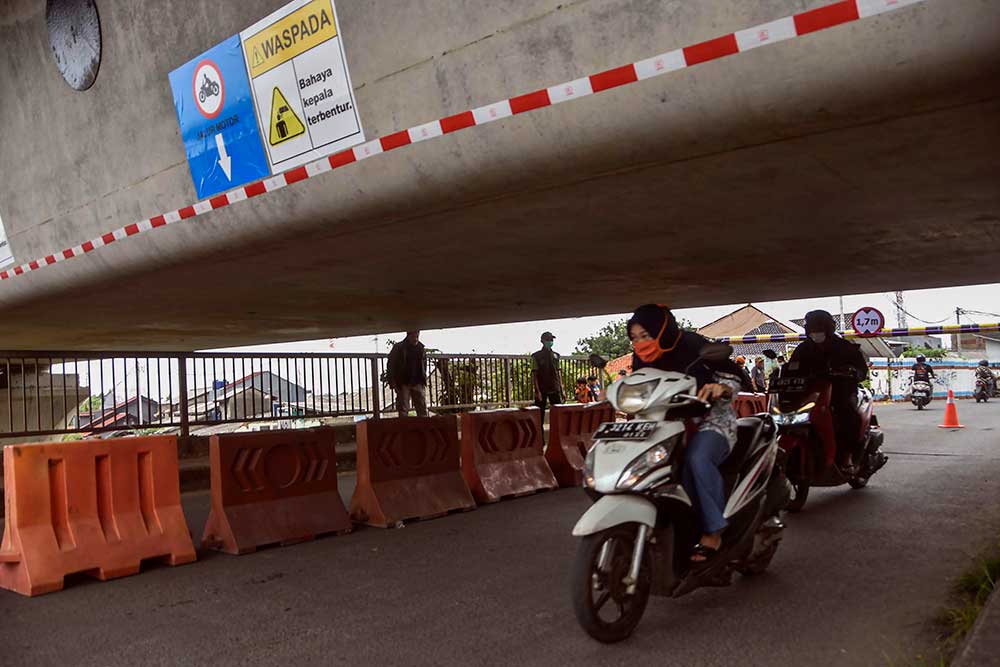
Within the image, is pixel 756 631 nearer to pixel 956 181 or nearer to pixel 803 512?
pixel 956 181

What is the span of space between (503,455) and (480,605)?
444cm

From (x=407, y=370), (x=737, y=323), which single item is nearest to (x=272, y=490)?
(x=407, y=370)

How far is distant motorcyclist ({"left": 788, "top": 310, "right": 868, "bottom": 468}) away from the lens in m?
8.23

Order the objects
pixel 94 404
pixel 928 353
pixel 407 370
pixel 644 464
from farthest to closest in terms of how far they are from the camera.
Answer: pixel 928 353 → pixel 407 370 → pixel 94 404 → pixel 644 464

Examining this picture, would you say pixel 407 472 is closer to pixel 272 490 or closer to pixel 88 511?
pixel 272 490

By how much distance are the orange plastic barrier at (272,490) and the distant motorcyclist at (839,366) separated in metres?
4.86

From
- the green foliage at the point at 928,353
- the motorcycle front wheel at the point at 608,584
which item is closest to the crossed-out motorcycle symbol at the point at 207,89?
the motorcycle front wheel at the point at 608,584

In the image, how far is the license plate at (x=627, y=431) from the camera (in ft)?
14.6

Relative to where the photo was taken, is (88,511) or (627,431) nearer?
(627,431)

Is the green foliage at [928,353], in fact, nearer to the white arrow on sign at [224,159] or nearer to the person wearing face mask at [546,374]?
the person wearing face mask at [546,374]

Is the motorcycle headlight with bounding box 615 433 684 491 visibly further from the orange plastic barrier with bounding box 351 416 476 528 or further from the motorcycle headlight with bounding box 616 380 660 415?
the orange plastic barrier with bounding box 351 416 476 528

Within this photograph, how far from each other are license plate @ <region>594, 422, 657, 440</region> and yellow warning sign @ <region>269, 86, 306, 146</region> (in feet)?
9.90

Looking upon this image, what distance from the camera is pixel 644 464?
4.36 metres

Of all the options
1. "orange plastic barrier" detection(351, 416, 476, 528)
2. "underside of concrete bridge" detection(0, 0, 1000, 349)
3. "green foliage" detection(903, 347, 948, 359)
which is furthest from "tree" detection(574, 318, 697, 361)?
"orange plastic barrier" detection(351, 416, 476, 528)
